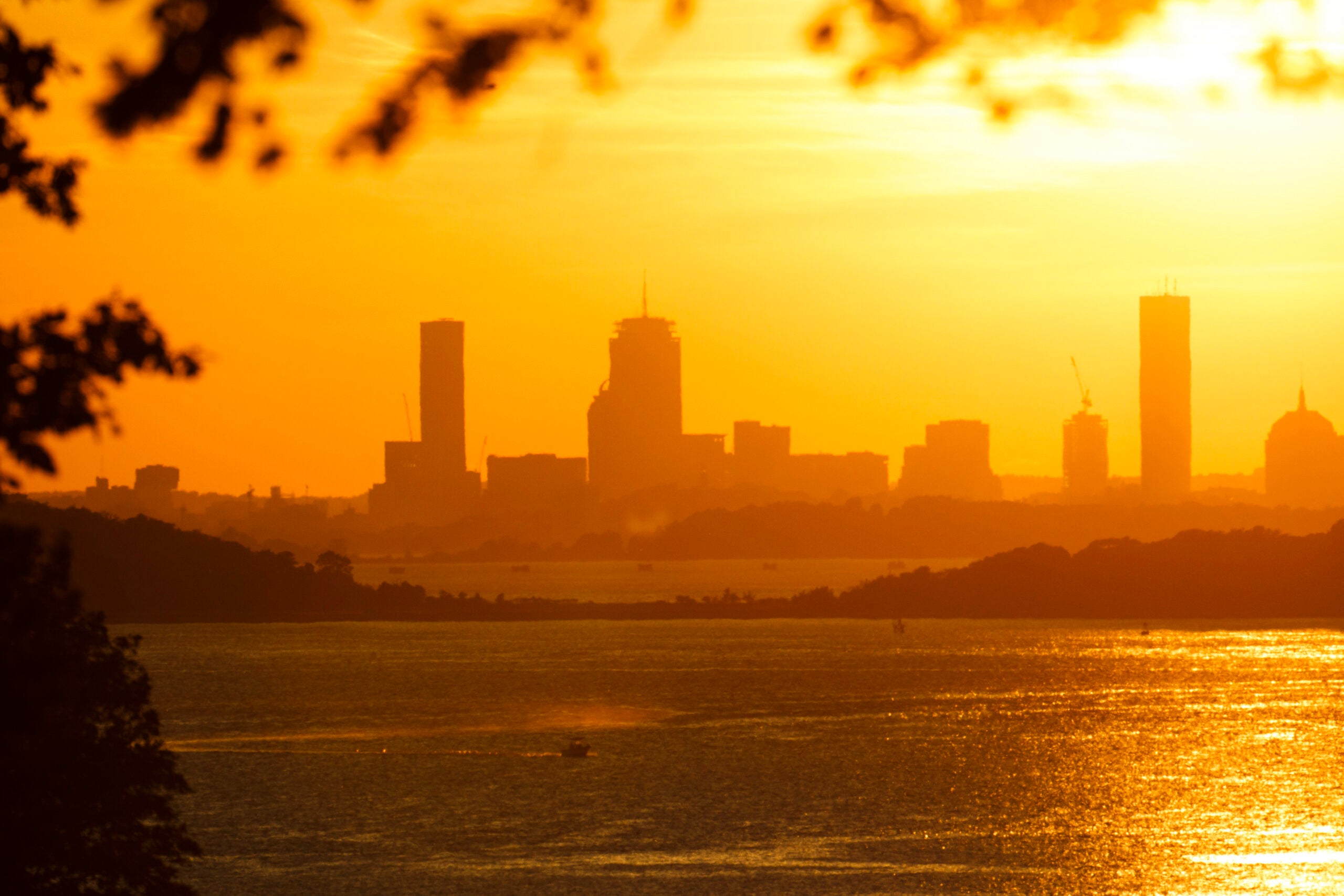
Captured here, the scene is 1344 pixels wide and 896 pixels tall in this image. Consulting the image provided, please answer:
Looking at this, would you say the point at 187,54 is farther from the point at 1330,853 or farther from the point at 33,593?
the point at 1330,853

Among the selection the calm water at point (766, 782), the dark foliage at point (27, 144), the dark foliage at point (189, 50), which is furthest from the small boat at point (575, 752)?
the dark foliage at point (189, 50)

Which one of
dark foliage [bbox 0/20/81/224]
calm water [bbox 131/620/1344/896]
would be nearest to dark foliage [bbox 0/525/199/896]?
dark foliage [bbox 0/20/81/224]

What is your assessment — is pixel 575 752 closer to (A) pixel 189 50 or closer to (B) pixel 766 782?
(B) pixel 766 782

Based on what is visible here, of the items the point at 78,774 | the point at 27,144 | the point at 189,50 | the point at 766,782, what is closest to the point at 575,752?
the point at 766,782

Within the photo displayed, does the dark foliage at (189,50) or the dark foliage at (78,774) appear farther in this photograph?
the dark foliage at (78,774)

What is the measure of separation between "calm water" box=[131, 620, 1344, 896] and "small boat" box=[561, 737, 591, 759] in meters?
1.04

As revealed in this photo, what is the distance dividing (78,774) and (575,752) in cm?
7343

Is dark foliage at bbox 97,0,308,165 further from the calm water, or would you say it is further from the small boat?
the small boat

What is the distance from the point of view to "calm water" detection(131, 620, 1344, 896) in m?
74.1

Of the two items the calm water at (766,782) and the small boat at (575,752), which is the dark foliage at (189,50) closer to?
the calm water at (766,782)

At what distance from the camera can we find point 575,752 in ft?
348

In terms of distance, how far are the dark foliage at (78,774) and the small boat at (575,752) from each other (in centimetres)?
6790

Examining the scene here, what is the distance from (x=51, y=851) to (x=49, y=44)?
25513 millimetres

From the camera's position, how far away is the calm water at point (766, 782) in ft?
243
